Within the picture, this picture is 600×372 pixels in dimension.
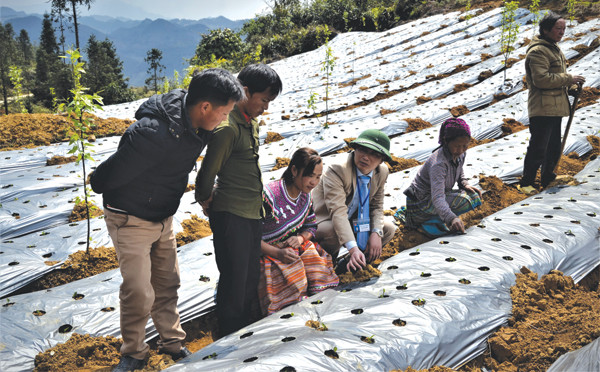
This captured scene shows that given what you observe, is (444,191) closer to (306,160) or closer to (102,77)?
(306,160)

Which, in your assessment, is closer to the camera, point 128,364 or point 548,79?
point 128,364

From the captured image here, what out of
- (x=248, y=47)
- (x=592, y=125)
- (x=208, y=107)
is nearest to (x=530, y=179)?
(x=592, y=125)

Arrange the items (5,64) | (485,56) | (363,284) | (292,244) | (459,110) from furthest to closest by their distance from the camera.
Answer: (5,64) → (485,56) → (459,110) → (292,244) → (363,284)

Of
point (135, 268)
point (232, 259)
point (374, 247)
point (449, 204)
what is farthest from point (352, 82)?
point (135, 268)

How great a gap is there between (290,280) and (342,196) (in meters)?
0.65

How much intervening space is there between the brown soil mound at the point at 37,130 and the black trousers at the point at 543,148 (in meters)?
6.61

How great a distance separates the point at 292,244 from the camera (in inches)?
89.2

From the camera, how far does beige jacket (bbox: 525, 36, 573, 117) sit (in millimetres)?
3277

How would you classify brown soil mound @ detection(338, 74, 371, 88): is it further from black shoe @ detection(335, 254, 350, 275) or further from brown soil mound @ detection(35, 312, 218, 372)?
brown soil mound @ detection(35, 312, 218, 372)

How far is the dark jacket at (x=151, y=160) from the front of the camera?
1.46 m

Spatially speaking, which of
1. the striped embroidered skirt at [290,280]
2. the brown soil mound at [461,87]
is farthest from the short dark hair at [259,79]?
the brown soil mound at [461,87]

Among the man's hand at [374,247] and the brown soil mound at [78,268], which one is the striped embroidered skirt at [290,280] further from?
the brown soil mound at [78,268]

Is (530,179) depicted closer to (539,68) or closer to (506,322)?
(539,68)

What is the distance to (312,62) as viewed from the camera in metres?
13.5
